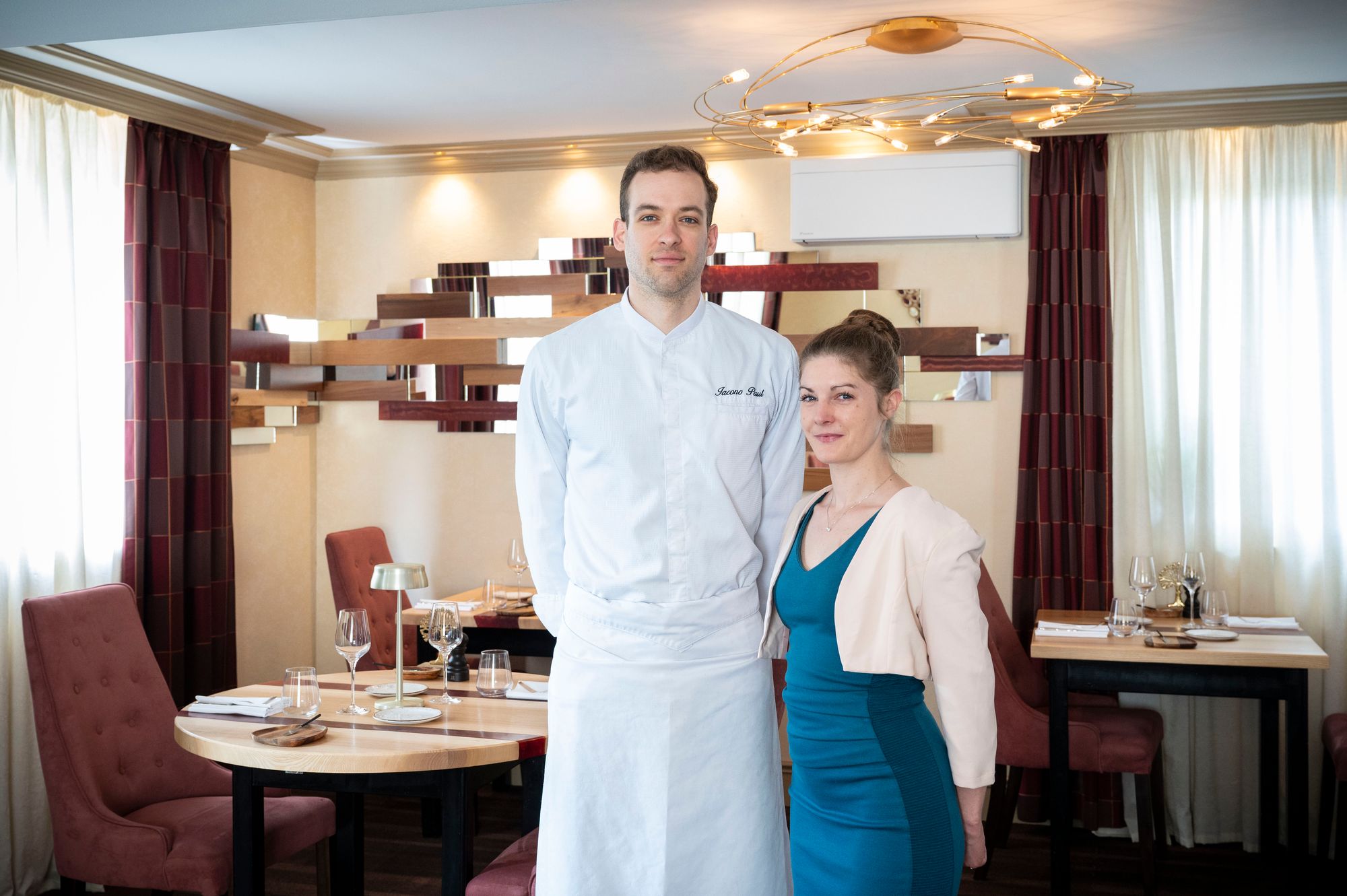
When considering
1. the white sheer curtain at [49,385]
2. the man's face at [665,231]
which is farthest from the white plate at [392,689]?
the man's face at [665,231]

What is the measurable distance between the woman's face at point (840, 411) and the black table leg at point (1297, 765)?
231 centimetres

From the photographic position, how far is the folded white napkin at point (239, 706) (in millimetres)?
2904

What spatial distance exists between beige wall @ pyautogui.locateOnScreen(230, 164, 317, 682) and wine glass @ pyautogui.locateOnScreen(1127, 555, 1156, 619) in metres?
3.46

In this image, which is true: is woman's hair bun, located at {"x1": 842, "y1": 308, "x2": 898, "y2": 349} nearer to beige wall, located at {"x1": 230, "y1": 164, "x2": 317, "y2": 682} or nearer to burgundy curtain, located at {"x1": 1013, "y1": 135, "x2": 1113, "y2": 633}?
burgundy curtain, located at {"x1": 1013, "y1": 135, "x2": 1113, "y2": 633}

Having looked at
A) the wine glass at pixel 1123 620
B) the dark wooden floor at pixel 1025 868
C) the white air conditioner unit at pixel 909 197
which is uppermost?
the white air conditioner unit at pixel 909 197

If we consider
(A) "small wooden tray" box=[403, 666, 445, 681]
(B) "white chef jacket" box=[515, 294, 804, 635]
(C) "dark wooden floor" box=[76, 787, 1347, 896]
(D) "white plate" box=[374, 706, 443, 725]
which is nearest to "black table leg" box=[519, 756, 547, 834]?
(D) "white plate" box=[374, 706, 443, 725]

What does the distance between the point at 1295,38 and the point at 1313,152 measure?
876 millimetres

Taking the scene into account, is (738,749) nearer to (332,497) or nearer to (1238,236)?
(1238,236)

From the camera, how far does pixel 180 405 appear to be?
14.1 feet

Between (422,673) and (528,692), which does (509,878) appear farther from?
(422,673)

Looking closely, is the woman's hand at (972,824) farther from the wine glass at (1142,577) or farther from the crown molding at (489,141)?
the crown molding at (489,141)

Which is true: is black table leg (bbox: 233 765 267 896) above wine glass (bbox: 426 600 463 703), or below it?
below

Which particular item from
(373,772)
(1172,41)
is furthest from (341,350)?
(1172,41)

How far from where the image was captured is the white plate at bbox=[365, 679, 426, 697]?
307 cm
